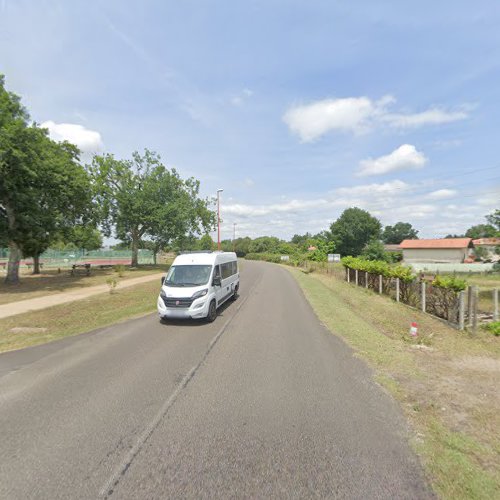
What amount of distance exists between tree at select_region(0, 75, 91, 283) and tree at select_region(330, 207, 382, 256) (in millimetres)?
60064

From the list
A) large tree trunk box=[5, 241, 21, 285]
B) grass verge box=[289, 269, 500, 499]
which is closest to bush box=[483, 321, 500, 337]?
grass verge box=[289, 269, 500, 499]

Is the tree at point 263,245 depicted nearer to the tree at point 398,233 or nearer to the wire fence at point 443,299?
the tree at point 398,233

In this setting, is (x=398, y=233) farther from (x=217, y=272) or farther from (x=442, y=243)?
(x=217, y=272)

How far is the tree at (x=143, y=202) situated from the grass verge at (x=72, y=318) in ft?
63.2

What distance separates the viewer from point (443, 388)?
5363 millimetres

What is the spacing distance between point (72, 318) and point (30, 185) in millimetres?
13846

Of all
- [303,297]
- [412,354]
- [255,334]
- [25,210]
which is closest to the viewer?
[412,354]

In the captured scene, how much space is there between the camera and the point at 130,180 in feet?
117

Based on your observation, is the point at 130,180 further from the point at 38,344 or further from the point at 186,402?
the point at 186,402

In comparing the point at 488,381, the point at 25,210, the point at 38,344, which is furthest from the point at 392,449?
the point at 25,210

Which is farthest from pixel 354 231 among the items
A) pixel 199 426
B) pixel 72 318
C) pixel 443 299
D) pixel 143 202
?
pixel 199 426

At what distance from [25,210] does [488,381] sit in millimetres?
24402

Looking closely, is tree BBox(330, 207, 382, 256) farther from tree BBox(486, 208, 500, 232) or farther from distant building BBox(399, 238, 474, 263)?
tree BBox(486, 208, 500, 232)

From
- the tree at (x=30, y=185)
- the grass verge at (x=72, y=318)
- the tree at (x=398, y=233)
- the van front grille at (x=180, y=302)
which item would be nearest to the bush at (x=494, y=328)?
the van front grille at (x=180, y=302)
